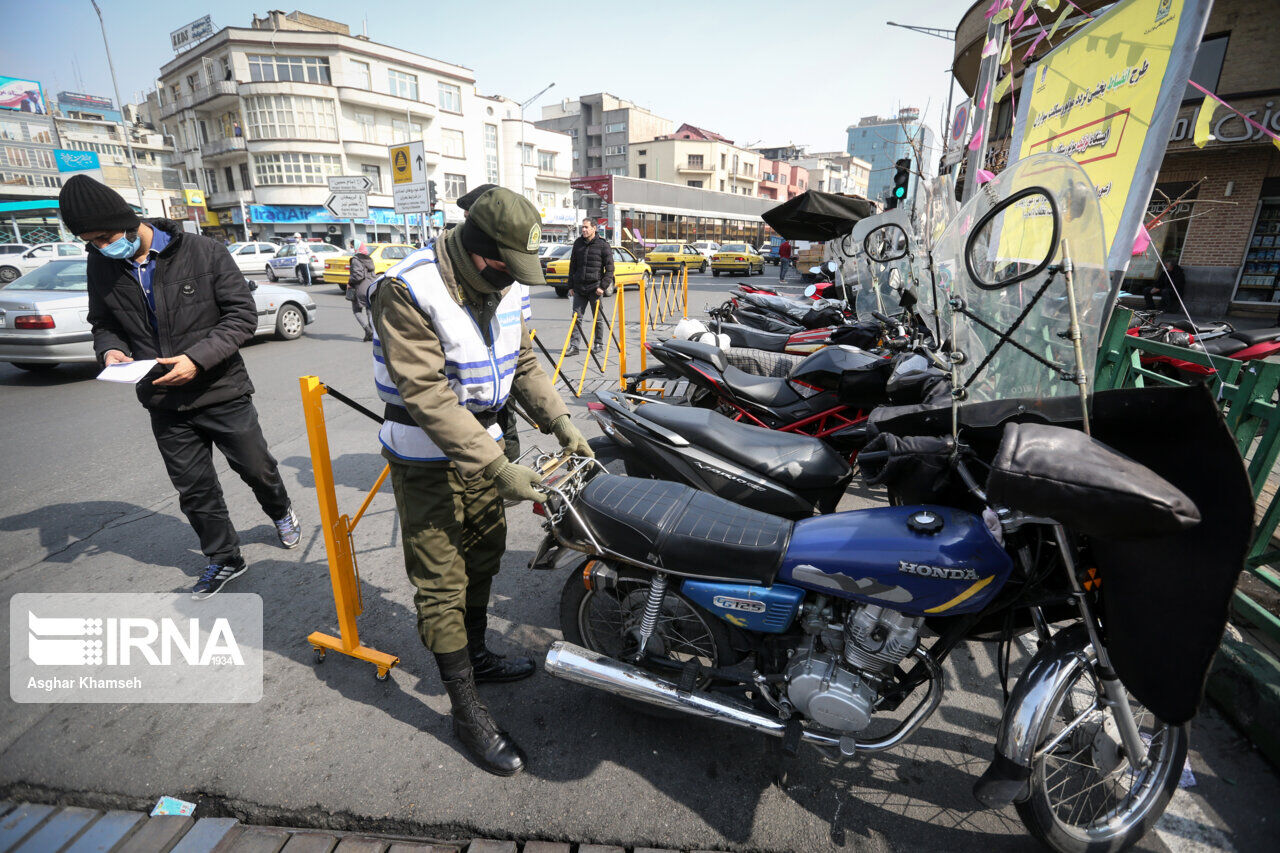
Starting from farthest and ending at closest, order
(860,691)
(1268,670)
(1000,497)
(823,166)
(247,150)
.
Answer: (823,166)
(247,150)
(1268,670)
(860,691)
(1000,497)

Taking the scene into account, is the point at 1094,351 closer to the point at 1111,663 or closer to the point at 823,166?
the point at 1111,663

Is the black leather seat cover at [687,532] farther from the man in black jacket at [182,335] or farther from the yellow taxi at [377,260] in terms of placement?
the yellow taxi at [377,260]

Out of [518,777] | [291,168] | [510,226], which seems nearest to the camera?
[510,226]

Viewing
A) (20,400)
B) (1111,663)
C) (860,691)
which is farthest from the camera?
(20,400)

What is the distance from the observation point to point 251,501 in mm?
4422

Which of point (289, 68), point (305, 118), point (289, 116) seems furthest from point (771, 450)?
point (289, 68)

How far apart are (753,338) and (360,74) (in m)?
47.4

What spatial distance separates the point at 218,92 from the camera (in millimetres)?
41312

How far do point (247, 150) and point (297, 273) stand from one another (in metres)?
26.5

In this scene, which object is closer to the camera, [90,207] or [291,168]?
[90,207]

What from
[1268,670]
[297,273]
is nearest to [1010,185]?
[1268,670]

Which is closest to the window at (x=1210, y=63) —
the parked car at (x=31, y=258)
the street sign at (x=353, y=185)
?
the street sign at (x=353, y=185)

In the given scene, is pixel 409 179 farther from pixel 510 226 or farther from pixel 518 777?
pixel 518 777

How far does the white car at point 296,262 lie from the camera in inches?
877
